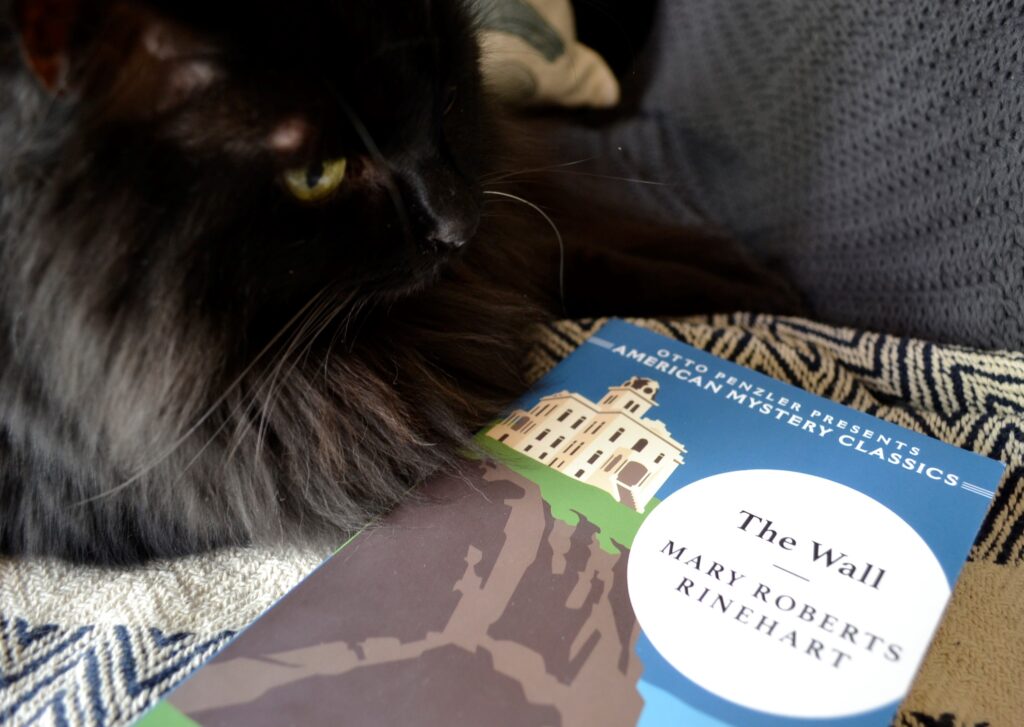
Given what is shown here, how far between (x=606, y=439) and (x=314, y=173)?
0.37 meters

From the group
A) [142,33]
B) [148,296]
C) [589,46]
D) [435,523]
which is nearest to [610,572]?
[435,523]

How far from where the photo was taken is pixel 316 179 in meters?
0.57

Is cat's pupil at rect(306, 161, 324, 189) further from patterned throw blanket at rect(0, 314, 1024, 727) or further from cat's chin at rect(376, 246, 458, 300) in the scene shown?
patterned throw blanket at rect(0, 314, 1024, 727)

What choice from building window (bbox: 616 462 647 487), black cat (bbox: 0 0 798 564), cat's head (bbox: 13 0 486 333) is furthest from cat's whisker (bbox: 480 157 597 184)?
building window (bbox: 616 462 647 487)

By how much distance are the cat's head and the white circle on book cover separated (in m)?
0.36

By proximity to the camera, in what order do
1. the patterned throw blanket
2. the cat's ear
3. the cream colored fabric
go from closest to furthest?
the cat's ear < the patterned throw blanket < the cream colored fabric

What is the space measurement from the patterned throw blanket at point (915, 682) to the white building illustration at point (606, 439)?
13cm

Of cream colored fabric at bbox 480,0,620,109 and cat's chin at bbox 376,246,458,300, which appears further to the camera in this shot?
A: cream colored fabric at bbox 480,0,620,109

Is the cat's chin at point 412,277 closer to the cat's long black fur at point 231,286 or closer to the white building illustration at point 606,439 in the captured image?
the cat's long black fur at point 231,286

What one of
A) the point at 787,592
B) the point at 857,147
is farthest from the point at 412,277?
the point at 857,147

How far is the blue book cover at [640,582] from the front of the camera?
54 centimetres

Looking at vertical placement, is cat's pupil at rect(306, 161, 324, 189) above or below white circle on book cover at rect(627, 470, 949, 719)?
above

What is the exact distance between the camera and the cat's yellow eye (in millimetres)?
549

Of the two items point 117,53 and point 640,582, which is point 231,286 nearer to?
point 117,53
